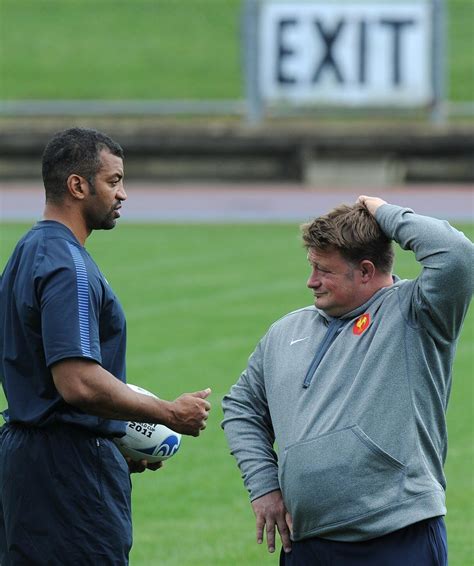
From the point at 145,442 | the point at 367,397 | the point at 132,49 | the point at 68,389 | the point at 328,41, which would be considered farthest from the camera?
the point at 132,49

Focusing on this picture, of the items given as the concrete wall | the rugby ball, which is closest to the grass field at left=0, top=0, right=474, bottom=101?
the concrete wall

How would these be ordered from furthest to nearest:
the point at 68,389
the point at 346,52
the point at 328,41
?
the point at 346,52
the point at 328,41
the point at 68,389

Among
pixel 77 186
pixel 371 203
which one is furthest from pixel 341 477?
pixel 77 186

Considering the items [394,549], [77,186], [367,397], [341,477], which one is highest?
[77,186]

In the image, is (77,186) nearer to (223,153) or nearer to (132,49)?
(223,153)

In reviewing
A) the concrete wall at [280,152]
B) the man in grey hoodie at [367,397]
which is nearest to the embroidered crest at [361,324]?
the man in grey hoodie at [367,397]

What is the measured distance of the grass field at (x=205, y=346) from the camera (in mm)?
7664

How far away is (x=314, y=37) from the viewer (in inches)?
1145

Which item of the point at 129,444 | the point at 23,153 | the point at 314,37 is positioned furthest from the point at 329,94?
the point at 129,444

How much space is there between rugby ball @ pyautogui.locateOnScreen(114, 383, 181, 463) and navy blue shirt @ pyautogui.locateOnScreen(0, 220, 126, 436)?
397 millimetres

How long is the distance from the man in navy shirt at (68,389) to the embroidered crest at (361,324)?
2.00 feet

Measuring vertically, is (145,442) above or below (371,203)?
below

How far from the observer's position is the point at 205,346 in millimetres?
12773

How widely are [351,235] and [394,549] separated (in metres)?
1.01
